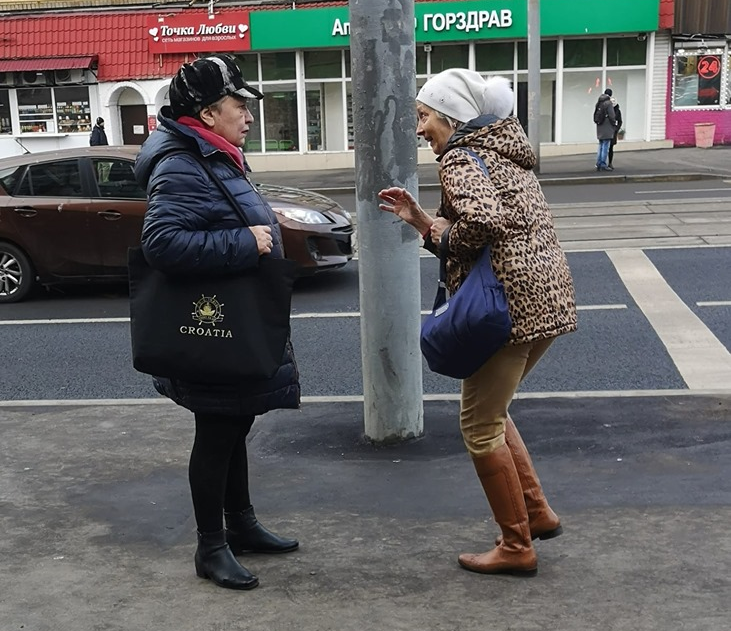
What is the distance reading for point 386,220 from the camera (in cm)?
482

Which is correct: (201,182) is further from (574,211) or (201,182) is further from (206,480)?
(574,211)

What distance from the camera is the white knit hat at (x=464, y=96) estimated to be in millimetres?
3260

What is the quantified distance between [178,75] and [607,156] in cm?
1970

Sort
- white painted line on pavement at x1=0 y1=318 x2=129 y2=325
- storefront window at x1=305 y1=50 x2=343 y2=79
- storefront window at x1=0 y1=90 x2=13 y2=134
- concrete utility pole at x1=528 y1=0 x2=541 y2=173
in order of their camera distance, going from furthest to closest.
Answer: storefront window at x1=0 y1=90 x2=13 y2=134
storefront window at x1=305 y1=50 x2=343 y2=79
concrete utility pole at x1=528 y1=0 x2=541 y2=173
white painted line on pavement at x1=0 y1=318 x2=129 y2=325

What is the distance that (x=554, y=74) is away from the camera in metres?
26.9

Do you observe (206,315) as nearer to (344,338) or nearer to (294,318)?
(344,338)

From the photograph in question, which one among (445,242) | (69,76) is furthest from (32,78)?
(445,242)

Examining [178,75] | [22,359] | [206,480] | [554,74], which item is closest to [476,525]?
[206,480]

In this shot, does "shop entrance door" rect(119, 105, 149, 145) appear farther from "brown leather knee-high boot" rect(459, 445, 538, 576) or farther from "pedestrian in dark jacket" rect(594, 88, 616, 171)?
"brown leather knee-high boot" rect(459, 445, 538, 576)

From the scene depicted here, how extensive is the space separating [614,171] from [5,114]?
17.9 m

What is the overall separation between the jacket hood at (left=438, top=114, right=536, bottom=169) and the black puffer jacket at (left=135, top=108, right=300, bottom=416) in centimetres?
74

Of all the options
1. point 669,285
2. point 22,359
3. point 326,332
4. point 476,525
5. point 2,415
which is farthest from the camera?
point 669,285

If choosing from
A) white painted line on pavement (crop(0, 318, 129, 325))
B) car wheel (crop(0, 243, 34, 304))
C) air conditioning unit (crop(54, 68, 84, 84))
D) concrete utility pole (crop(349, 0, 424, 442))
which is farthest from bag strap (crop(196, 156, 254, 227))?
air conditioning unit (crop(54, 68, 84, 84))

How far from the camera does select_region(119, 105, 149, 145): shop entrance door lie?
27.8 m
